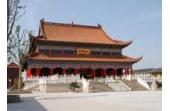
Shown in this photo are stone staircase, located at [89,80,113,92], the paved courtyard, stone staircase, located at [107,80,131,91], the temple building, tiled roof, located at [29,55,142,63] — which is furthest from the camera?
the temple building

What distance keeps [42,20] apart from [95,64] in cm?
449

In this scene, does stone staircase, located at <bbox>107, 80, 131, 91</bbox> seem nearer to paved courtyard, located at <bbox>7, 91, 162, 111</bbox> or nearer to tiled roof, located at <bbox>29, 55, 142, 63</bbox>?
tiled roof, located at <bbox>29, 55, 142, 63</bbox>

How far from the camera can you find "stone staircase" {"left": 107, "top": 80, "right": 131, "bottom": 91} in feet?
45.5

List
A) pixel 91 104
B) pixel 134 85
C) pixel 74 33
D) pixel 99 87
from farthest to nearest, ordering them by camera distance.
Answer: pixel 74 33 < pixel 134 85 < pixel 99 87 < pixel 91 104

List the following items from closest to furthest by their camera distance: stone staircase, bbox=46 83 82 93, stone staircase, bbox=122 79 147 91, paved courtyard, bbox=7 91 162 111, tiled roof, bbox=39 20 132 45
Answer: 1. paved courtyard, bbox=7 91 162 111
2. stone staircase, bbox=46 83 82 93
3. stone staircase, bbox=122 79 147 91
4. tiled roof, bbox=39 20 132 45

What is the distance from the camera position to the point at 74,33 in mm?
19672

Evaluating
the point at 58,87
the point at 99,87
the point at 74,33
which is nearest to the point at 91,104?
the point at 99,87

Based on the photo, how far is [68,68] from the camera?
17.7 m

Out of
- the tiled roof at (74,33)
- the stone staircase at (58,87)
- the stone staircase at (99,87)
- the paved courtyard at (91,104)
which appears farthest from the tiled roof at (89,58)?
the paved courtyard at (91,104)

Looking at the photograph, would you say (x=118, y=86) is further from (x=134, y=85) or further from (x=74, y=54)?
(x=74, y=54)

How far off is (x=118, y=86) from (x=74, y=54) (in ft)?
Answer: 15.2

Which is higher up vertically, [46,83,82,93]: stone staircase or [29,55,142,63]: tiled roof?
[29,55,142,63]: tiled roof

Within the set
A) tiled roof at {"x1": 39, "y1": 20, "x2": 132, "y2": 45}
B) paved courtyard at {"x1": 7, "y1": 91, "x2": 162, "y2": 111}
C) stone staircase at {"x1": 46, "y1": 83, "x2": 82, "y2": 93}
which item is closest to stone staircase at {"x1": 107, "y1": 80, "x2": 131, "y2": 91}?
stone staircase at {"x1": 46, "y1": 83, "x2": 82, "y2": 93}

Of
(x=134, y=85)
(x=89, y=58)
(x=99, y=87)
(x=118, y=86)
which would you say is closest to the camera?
(x=99, y=87)
